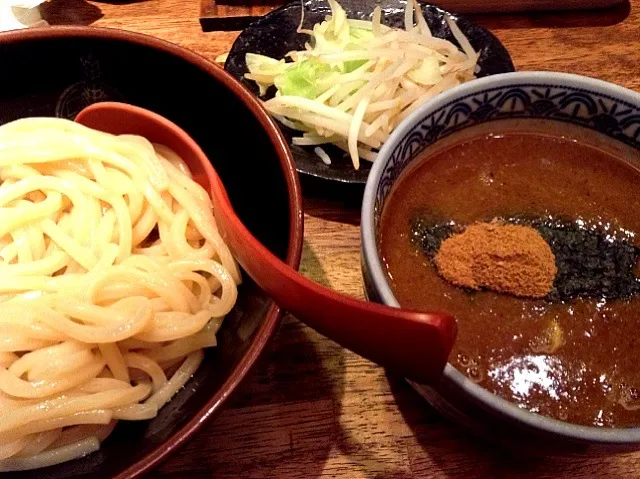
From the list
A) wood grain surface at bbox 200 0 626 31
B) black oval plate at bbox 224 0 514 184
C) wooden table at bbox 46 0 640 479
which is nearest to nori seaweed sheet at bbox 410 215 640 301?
wooden table at bbox 46 0 640 479

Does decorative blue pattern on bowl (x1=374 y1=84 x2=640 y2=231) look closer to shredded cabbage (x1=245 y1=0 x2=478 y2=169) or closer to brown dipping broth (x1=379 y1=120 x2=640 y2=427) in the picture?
brown dipping broth (x1=379 y1=120 x2=640 y2=427)

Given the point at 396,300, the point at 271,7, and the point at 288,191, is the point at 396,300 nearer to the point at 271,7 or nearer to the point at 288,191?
the point at 288,191

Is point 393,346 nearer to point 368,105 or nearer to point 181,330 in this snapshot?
point 181,330

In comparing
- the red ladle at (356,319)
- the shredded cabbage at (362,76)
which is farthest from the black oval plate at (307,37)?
the red ladle at (356,319)

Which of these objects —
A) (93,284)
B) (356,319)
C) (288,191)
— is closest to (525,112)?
(288,191)

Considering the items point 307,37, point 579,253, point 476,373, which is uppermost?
point 307,37

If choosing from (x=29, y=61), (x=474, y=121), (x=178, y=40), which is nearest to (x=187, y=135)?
(x=29, y=61)
